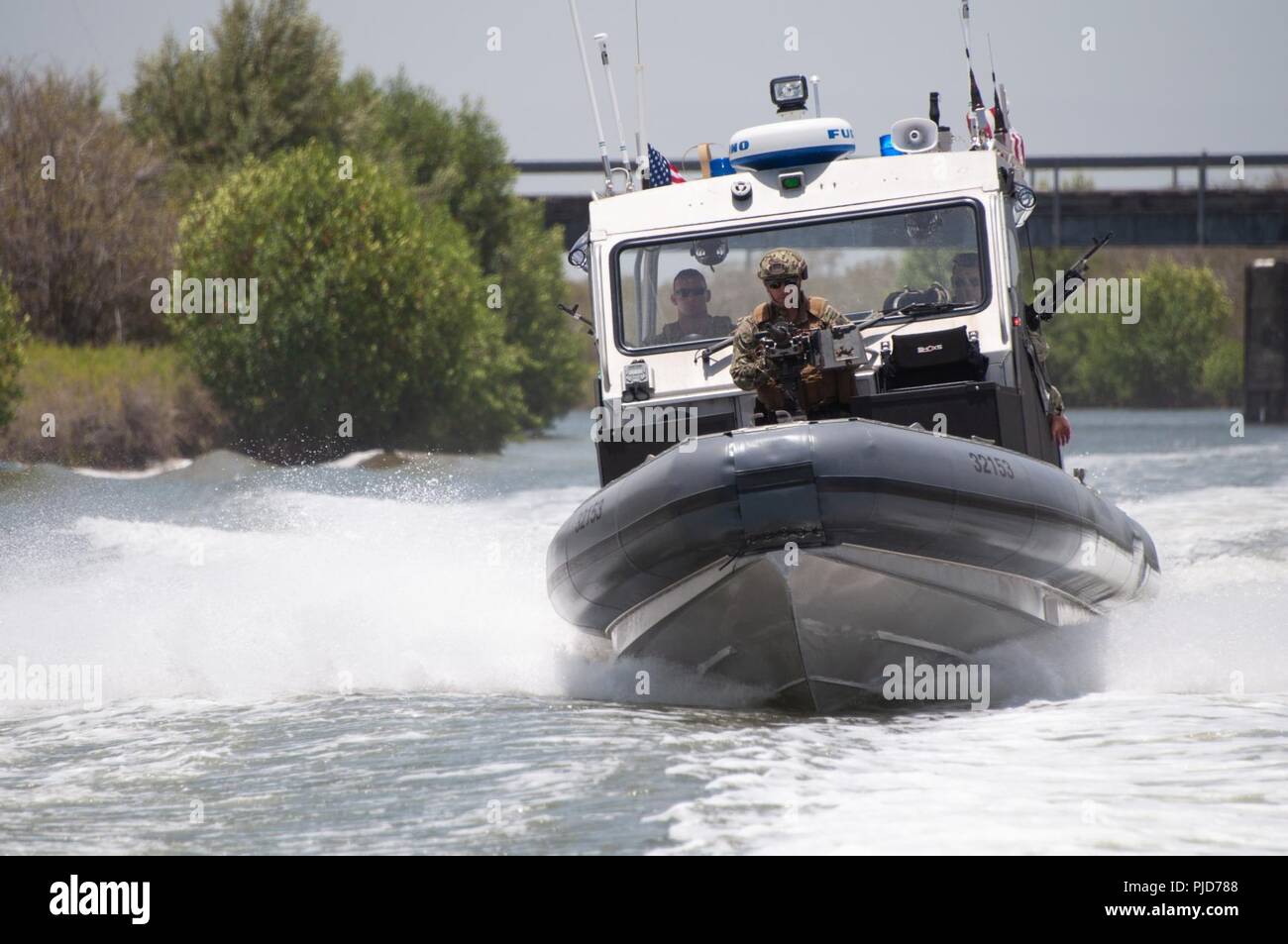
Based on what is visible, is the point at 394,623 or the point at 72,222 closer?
the point at 394,623

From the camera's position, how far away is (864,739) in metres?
6.44

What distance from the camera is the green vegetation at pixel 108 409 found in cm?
2367

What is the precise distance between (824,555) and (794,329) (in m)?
1.03

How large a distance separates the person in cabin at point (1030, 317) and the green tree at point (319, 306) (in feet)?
68.7

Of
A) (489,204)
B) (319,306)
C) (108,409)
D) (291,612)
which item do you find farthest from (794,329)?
(489,204)

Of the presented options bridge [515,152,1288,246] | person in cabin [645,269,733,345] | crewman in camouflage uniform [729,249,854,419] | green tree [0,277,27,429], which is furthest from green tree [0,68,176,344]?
crewman in camouflage uniform [729,249,854,419]

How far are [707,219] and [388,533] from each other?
5.64m

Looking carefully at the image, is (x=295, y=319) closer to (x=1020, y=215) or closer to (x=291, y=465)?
(x=291, y=465)

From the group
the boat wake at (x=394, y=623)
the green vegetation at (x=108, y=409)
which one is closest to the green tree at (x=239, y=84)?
the green vegetation at (x=108, y=409)

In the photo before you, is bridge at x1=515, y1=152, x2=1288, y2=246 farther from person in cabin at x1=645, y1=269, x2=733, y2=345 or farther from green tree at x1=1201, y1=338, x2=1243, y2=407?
person in cabin at x1=645, y1=269, x2=733, y2=345

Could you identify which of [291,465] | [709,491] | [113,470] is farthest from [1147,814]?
[291,465]

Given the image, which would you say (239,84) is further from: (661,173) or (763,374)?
(763,374)

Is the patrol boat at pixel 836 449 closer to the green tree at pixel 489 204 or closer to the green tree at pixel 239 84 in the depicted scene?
the green tree at pixel 239 84

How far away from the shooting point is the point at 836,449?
250 inches
